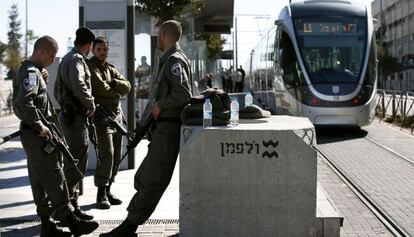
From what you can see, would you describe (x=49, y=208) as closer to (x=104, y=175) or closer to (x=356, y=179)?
(x=104, y=175)

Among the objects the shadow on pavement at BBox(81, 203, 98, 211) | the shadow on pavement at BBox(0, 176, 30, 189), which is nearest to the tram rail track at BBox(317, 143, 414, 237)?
the shadow on pavement at BBox(81, 203, 98, 211)

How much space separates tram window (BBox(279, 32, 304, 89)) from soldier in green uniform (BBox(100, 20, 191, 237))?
10216 mm

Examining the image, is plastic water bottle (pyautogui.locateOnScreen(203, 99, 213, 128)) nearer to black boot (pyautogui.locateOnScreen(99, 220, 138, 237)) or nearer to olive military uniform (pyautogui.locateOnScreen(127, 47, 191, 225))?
olive military uniform (pyautogui.locateOnScreen(127, 47, 191, 225))

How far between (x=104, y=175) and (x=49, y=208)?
137 centimetres

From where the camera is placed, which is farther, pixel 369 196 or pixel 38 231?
pixel 369 196

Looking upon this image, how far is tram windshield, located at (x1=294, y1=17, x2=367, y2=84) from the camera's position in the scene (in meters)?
15.5

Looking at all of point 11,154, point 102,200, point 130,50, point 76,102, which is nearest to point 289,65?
point 130,50

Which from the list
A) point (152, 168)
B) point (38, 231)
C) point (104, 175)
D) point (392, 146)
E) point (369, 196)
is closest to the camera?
point (152, 168)

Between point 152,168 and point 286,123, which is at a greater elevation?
point 286,123

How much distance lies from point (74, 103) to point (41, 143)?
3.05ft

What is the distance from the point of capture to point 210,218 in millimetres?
5449

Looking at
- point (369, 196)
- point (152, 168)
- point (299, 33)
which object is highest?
point (299, 33)

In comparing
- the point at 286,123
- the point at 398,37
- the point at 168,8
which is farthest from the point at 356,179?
the point at 398,37

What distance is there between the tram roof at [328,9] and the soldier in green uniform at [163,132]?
1068cm
